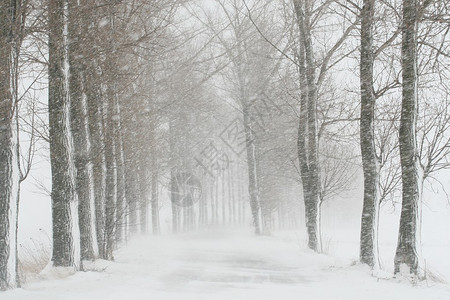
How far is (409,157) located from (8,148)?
24.4 ft

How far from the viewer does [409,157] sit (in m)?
9.35

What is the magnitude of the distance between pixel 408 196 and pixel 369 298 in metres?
3.06

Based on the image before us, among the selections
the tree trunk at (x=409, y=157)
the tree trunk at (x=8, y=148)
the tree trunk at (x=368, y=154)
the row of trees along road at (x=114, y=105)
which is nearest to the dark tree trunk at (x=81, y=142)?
the row of trees along road at (x=114, y=105)

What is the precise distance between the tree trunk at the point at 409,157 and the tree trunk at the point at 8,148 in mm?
7150

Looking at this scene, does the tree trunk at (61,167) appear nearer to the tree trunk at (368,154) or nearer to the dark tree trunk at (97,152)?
the dark tree trunk at (97,152)

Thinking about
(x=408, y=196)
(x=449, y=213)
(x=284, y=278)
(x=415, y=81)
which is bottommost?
(x=449, y=213)

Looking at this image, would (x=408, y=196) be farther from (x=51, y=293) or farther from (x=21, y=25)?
(x=21, y=25)

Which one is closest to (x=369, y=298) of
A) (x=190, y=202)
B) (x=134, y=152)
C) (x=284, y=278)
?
(x=284, y=278)

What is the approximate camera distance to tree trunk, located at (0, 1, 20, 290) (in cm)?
727

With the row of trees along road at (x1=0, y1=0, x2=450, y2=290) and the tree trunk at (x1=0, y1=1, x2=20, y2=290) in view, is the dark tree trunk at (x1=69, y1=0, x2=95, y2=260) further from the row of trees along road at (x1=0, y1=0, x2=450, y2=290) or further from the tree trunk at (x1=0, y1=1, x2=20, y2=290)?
the tree trunk at (x1=0, y1=1, x2=20, y2=290)

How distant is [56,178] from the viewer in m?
9.23

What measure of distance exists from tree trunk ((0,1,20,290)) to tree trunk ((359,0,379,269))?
24.8ft

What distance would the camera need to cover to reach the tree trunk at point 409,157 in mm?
9266

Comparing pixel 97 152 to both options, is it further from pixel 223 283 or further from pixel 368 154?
pixel 368 154
